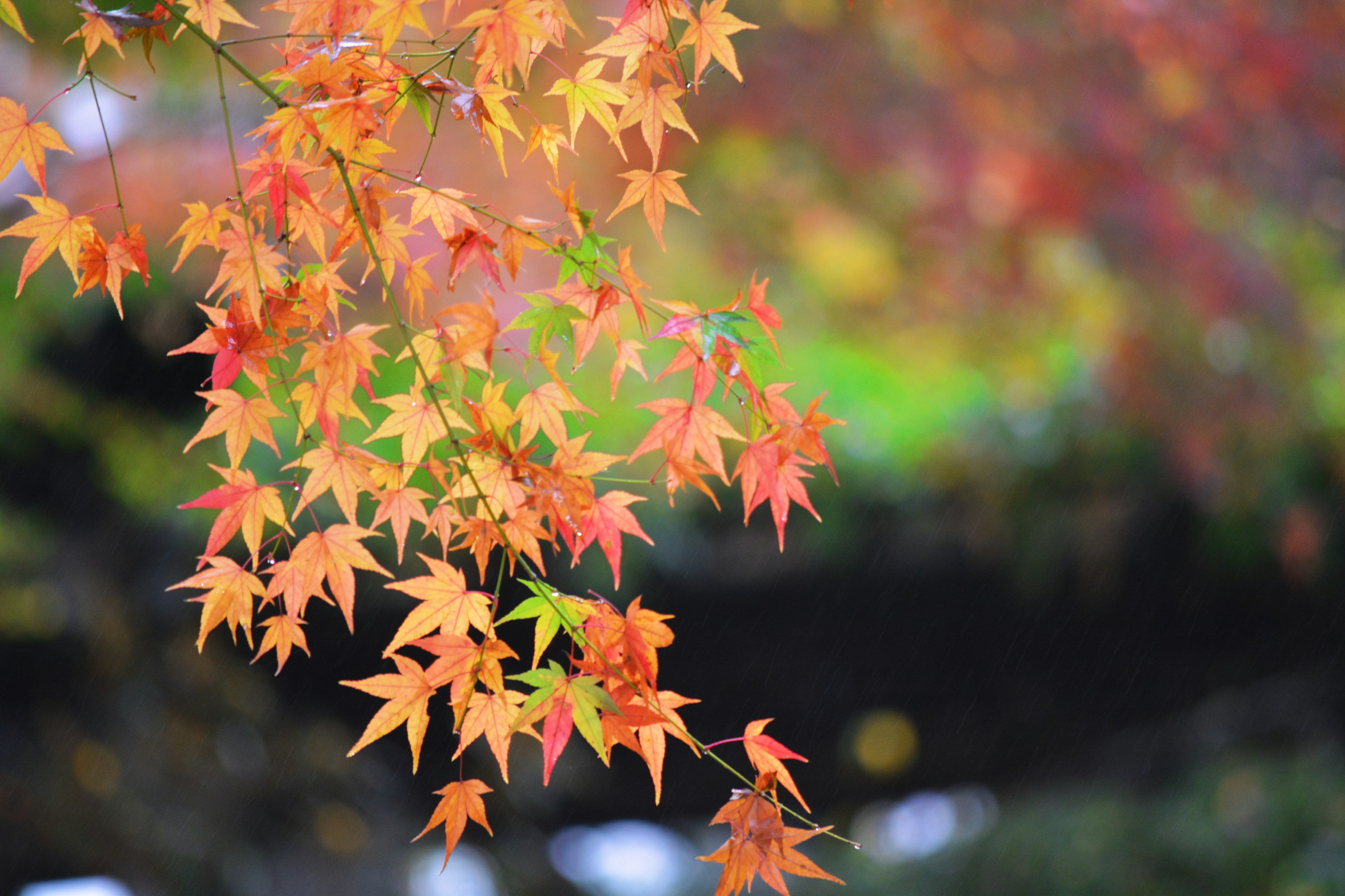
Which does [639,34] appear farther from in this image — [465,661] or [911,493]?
[911,493]

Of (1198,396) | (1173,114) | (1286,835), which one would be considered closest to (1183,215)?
(1173,114)

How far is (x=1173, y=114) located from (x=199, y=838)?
161 inches

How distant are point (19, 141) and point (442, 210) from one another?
0.38 metres

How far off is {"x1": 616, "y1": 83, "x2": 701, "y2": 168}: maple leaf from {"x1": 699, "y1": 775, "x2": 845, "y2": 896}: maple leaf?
569 millimetres

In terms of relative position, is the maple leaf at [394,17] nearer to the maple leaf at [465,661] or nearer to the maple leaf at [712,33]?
the maple leaf at [712,33]

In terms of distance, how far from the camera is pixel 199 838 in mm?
3289

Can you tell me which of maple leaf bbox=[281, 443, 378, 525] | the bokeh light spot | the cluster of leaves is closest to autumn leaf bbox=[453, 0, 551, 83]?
the cluster of leaves

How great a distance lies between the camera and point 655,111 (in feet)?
2.89

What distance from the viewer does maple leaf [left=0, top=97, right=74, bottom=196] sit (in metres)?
0.86

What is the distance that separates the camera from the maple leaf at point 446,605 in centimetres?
83

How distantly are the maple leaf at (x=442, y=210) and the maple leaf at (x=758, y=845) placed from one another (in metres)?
0.57

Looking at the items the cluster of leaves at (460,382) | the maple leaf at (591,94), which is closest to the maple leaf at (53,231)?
the cluster of leaves at (460,382)

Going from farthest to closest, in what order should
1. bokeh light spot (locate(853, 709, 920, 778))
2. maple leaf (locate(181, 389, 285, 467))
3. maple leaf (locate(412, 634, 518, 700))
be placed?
1. bokeh light spot (locate(853, 709, 920, 778))
2. maple leaf (locate(181, 389, 285, 467))
3. maple leaf (locate(412, 634, 518, 700))

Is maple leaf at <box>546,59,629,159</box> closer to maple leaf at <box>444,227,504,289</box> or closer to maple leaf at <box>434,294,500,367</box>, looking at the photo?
maple leaf at <box>444,227,504,289</box>
